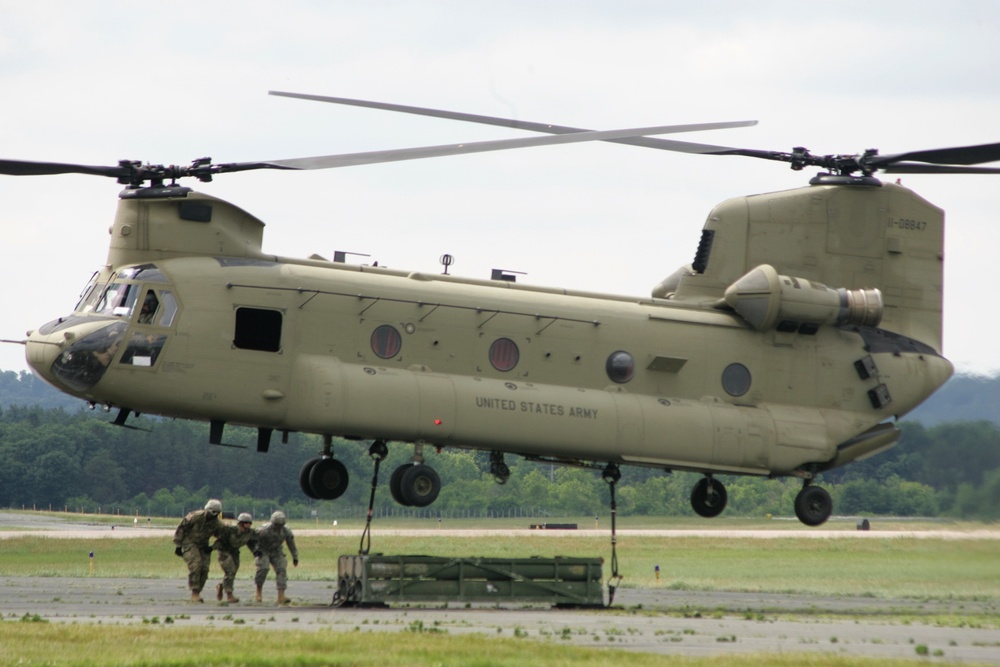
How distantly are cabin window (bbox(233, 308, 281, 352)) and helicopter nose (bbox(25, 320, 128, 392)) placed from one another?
70.1 inches

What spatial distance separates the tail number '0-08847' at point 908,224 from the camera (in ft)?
88.2

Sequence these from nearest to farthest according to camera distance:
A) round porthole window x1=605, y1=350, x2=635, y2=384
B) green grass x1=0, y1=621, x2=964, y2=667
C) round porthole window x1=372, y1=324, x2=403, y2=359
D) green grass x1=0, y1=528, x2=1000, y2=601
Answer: green grass x1=0, y1=621, x2=964, y2=667
round porthole window x1=372, y1=324, x2=403, y2=359
round porthole window x1=605, y1=350, x2=635, y2=384
green grass x1=0, y1=528, x2=1000, y2=601

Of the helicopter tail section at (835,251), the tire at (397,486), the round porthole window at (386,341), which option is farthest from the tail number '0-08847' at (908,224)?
the tire at (397,486)

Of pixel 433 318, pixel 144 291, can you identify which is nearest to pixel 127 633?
pixel 144 291

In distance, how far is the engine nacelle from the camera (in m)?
25.4

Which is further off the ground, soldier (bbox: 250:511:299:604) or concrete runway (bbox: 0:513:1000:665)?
soldier (bbox: 250:511:299:604)

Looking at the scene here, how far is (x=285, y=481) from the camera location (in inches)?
2584

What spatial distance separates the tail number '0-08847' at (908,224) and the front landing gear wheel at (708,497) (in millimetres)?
6136

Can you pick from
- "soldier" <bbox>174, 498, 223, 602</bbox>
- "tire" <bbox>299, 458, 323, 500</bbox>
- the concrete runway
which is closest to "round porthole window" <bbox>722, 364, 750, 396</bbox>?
the concrete runway

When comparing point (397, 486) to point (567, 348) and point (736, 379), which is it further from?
point (736, 379)

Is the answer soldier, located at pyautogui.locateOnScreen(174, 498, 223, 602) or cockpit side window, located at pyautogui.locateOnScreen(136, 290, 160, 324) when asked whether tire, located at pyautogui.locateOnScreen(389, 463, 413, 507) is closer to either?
soldier, located at pyautogui.locateOnScreen(174, 498, 223, 602)

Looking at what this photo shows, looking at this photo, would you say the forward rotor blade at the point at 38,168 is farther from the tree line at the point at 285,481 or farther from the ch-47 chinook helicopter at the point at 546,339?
the tree line at the point at 285,481

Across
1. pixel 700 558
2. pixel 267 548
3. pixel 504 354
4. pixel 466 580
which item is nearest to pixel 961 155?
pixel 504 354

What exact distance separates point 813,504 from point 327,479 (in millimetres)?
9099
